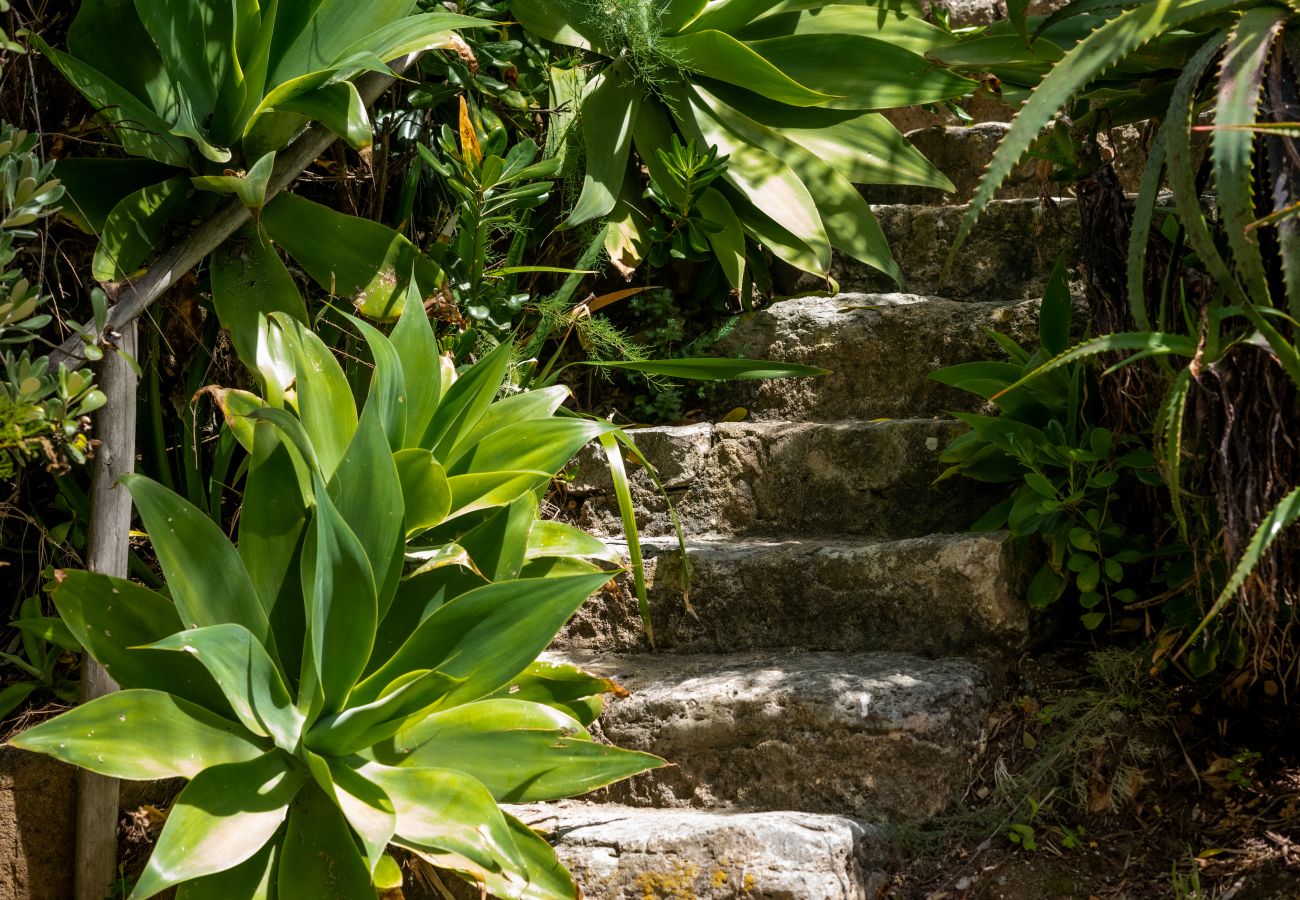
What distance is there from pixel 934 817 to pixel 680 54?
1850 millimetres

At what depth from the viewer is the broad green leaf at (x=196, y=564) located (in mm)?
1615

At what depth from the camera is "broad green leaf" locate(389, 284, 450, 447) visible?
1.90 metres

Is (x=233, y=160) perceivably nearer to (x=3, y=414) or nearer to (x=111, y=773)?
(x=3, y=414)

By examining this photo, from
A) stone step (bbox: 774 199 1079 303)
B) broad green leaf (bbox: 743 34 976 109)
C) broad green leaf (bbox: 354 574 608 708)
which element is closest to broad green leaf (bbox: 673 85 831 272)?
broad green leaf (bbox: 743 34 976 109)

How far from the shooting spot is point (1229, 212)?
1.51m

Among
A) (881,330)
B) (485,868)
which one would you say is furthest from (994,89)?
(485,868)

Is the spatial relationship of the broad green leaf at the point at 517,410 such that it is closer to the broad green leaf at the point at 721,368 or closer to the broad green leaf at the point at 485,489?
the broad green leaf at the point at 485,489

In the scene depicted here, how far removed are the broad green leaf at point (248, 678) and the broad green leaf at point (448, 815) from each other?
0.13 m

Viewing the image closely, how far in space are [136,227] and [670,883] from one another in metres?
1.40

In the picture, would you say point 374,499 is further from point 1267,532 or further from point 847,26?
point 847,26

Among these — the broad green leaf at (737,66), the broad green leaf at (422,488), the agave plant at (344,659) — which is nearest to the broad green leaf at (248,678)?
the agave plant at (344,659)

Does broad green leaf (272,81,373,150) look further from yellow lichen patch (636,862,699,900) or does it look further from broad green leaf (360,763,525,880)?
yellow lichen patch (636,862,699,900)

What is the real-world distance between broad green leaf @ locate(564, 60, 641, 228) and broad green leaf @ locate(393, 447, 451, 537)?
40.1 inches

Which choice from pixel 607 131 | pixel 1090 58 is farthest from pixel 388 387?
pixel 607 131
